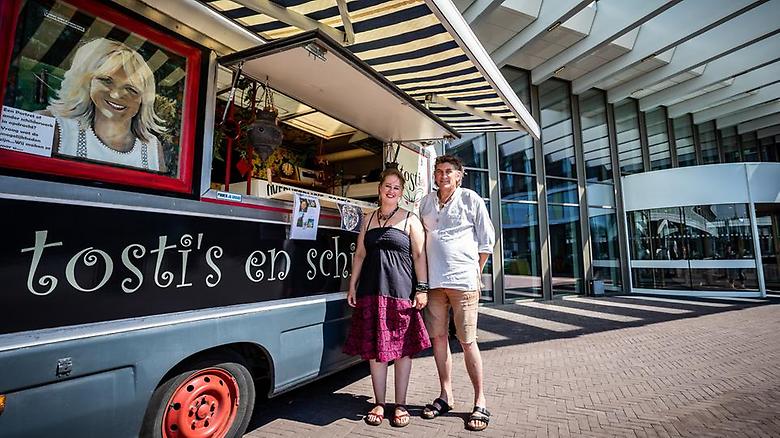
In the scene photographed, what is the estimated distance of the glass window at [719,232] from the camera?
11.6 meters

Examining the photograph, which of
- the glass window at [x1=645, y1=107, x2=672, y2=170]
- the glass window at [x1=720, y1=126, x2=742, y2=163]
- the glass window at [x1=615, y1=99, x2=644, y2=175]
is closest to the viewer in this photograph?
the glass window at [x1=615, y1=99, x2=644, y2=175]

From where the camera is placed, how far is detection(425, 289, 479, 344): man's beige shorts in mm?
2939

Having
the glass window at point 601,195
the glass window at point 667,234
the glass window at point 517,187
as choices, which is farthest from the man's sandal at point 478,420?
the glass window at point 667,234

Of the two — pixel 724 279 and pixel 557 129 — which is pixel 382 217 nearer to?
pixel 557 129

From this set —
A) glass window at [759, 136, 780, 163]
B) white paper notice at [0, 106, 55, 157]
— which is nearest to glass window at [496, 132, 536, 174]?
white paper notice at [0, 106, 55, 157]

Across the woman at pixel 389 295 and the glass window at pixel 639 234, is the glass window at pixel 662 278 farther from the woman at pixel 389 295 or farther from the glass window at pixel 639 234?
the woman at pixel 389 295

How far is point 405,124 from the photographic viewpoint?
14.2ft

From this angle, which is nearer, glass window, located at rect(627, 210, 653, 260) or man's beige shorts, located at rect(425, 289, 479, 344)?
man's beige shorts, located at rect(425, 289, 479, 344)

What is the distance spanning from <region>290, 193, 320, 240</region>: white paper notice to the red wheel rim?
3.46 ft

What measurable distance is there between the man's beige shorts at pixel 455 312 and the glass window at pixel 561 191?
9487 millimetres

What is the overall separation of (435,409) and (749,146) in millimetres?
22391

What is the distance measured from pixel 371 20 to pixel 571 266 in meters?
10.7

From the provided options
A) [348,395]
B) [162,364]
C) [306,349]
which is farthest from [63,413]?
[348,395]

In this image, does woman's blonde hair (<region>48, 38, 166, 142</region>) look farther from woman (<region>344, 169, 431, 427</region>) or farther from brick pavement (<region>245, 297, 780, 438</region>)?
brick pavement (<region>245, 297, 780, 438</region>)
